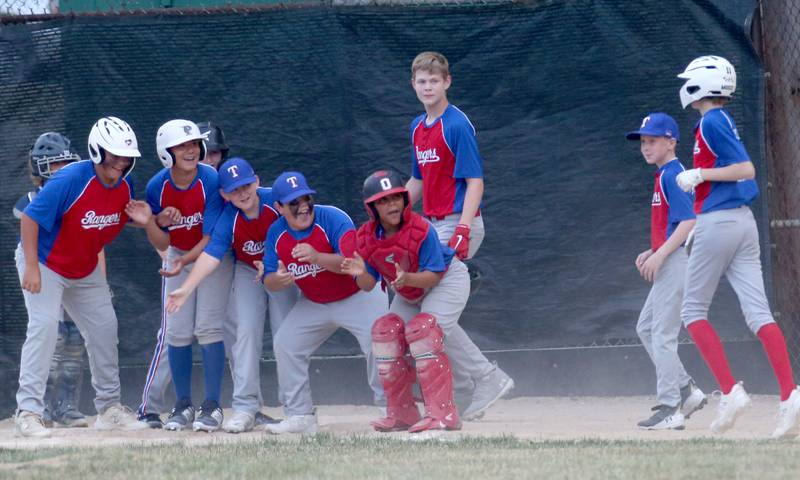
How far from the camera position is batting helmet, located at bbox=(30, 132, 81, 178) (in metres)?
6.70

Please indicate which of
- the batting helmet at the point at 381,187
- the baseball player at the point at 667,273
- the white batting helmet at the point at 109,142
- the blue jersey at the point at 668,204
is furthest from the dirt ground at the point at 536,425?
the white batting helmet at the point at 109,142

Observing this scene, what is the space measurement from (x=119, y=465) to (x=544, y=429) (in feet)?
7.83

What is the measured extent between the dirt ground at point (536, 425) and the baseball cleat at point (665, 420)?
8cm

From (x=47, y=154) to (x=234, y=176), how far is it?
1.29 m

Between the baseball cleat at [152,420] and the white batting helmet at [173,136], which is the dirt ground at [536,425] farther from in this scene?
the white batting helmet at [173,136]

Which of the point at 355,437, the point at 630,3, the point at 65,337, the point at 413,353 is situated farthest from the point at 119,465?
the point at 630,3

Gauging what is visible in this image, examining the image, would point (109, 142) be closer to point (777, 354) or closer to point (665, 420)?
point (665, 420)

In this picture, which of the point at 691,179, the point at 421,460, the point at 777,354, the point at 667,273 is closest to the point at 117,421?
the point at 421,460

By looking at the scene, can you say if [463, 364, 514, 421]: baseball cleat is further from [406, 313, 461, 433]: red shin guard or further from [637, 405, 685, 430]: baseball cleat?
[637, 405, 685, 430]: baseball cleat

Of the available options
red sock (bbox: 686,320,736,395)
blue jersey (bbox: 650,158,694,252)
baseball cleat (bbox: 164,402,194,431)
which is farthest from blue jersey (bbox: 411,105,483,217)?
baseball cleat (bbox: 164,402,194,431)

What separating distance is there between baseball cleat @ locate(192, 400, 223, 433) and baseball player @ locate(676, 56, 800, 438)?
2.59 m

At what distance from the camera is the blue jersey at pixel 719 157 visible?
5578 millimetres

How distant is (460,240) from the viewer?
5.91 m

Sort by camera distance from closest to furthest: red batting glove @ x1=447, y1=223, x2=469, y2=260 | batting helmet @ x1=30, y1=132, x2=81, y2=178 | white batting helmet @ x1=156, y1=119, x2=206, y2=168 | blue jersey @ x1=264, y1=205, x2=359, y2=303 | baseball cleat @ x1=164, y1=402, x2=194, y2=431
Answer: red batting glove @ x1=447, y1=223, x2=469, y2=260 → blue jersey @ x1=264, y1=205, x2=359, y2=303 → white batting helmet @ x1=156, y1=119, x2=206, y2=168 → baseball cleat @ x1=164, y1=402, x2=194, y2=431 → batting helmet @ x1=30, y1=132, x2=81, y2=178
